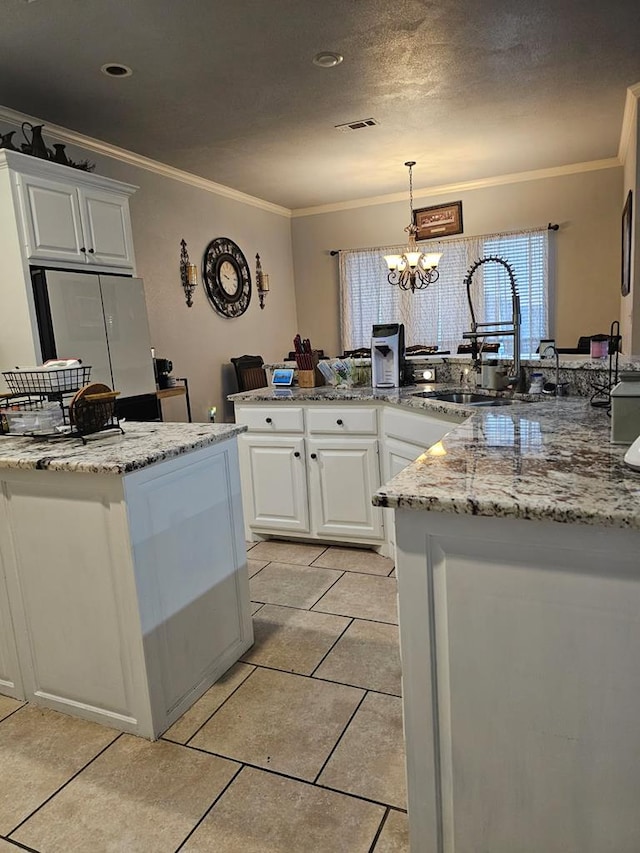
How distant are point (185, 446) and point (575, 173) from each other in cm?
557

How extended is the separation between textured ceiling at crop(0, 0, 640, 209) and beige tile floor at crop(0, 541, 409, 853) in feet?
9.27

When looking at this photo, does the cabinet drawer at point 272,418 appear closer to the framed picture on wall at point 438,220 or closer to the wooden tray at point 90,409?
the wooden tray at point 90,409

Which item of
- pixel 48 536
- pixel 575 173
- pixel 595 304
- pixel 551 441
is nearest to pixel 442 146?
pixel 575 173

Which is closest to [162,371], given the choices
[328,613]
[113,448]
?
[328,613]

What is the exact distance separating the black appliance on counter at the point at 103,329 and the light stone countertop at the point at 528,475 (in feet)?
7.26

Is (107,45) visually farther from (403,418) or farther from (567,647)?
(567,647)

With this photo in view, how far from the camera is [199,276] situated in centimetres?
523

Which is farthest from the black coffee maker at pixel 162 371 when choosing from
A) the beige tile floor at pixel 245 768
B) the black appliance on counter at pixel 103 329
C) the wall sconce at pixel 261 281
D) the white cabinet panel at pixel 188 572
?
the beige tile floor at pixel 245 768

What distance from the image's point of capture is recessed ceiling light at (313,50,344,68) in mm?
2961

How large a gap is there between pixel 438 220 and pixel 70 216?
371 cm

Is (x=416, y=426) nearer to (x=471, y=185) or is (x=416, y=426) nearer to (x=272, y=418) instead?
(x=272, y=418)

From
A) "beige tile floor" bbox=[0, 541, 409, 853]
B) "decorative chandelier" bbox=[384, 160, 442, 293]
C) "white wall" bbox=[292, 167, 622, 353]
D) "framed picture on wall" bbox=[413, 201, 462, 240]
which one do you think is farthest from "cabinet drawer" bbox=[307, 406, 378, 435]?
"white wall" bbox=[292, 167, 622, 353]

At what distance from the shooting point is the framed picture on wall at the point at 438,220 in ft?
18.1

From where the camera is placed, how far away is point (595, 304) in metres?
5.79
